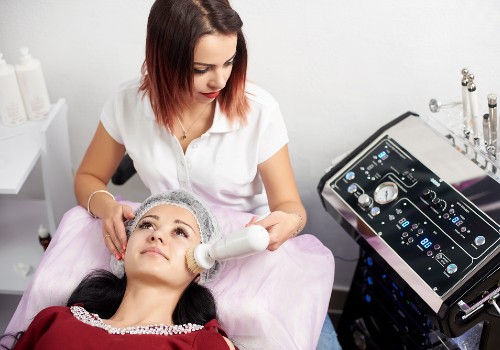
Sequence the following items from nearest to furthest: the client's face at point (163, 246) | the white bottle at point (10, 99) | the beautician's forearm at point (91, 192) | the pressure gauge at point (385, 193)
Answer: the client's face at point (163, 246)
the pressure gauge at point (385, 193)
the beautician's forearm at point (91, 192)
the white bottle at point (10, 99)

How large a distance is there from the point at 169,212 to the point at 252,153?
0.91 feet

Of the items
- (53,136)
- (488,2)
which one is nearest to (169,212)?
(53,136)

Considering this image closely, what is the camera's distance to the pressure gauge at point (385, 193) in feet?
4.74

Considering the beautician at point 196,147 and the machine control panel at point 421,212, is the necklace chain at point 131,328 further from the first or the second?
the machine control panel at point 421,212

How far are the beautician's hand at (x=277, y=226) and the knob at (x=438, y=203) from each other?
1.04ft

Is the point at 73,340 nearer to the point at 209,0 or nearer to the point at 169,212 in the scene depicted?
the point at 169,212

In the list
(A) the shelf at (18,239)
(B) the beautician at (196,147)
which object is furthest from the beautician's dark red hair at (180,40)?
(A) the shelf at (18,239)

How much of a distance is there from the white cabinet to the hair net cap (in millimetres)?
377

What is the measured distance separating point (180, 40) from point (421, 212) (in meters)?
0.65

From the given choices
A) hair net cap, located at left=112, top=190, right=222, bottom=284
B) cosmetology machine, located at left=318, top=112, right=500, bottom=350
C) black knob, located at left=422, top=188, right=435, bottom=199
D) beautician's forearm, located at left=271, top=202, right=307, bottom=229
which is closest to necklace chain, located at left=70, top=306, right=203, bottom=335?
hair net cap, located at left=112, top=190, right=222, bottom=284

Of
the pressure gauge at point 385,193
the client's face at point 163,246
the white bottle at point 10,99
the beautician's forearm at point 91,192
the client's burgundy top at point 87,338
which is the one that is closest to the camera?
the client's burgundy top at point 87,338

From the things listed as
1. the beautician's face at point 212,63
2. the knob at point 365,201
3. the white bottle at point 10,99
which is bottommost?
the knob at point 365,201

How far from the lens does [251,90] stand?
5.09 feet

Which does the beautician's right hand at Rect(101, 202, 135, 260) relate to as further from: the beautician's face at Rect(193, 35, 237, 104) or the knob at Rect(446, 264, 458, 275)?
the knob at Rect(446, 264, 458, 275)
